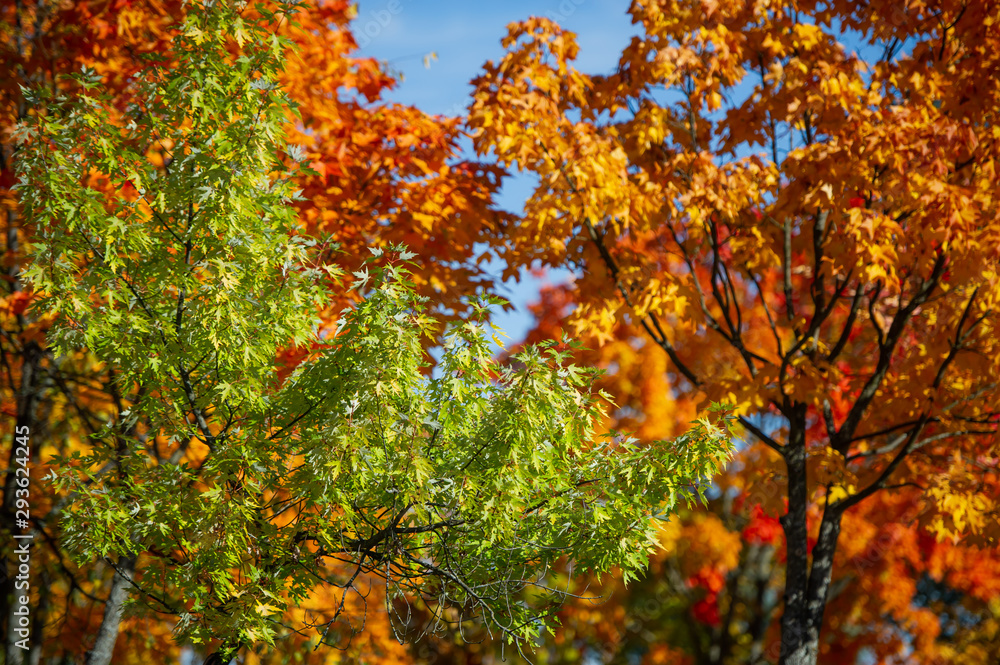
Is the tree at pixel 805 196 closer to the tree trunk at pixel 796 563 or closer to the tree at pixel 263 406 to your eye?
the tree trunk at pixel 796 563

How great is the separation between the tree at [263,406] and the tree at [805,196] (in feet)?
9.88

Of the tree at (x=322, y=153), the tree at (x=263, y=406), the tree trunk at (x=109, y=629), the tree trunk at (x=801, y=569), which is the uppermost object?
the tree at (x=322, y=153)

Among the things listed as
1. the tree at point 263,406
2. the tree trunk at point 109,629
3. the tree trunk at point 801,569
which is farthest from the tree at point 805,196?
the tree trunk at point 109,629

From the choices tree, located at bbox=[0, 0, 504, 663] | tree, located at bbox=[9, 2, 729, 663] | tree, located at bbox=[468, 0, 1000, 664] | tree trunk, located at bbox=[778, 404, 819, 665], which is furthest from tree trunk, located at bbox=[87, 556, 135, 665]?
tree trunk, located at bbox=[778, 404, 819, 665]

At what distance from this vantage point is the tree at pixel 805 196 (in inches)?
259

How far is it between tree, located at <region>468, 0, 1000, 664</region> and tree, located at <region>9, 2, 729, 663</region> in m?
3.01

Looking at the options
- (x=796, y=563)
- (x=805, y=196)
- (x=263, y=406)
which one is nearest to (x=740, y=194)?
(x=805, y=196)

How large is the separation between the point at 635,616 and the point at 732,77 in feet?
58.7

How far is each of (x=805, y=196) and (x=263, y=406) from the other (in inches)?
208

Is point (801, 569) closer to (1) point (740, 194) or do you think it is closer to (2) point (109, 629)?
(1) point (740, 194)

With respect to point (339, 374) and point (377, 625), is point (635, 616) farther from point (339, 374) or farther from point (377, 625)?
point (339, 374)

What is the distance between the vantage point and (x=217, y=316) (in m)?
4.17

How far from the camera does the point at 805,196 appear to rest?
699cm

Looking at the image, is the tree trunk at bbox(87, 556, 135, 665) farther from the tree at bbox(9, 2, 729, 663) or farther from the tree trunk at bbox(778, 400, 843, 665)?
the tree trunk at bbox(778, 400, 843, 665)
